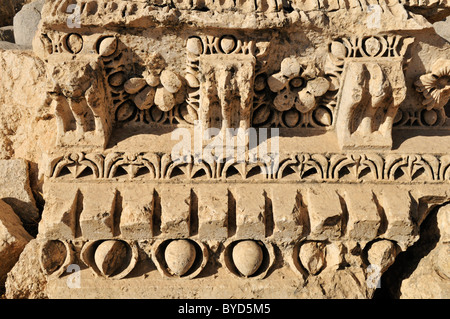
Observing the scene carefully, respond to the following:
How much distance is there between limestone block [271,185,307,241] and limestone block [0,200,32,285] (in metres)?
1.41

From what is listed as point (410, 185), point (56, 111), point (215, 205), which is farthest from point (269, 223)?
point (56, 111)

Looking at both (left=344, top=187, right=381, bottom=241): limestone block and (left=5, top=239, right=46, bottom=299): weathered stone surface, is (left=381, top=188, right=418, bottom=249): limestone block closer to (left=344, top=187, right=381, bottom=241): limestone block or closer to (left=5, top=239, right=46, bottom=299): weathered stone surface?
(left=344, top=187, right=381, bottom=241): limestone block

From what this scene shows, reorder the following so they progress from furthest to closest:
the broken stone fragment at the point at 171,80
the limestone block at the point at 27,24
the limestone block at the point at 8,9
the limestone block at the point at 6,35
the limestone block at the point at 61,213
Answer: the limestone block at the point at 8,9, the limestone block at the point at 6,35, the limestone block at the point at 27,24, the broken stone fragment at the point at 171,80, the limestone block at the point at 61,213

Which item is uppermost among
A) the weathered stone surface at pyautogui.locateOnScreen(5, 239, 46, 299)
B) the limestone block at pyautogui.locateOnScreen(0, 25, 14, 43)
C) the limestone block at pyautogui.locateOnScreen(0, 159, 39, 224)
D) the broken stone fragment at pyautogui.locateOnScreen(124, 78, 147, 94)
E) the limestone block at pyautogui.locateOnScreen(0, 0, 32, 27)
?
the limestone block at pyautogui.locateOnScreen(0, 0, 32, 27)

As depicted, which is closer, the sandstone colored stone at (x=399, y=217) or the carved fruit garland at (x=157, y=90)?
the sandstone colored stone at (x=399, y=217)

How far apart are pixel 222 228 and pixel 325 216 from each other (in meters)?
0.52

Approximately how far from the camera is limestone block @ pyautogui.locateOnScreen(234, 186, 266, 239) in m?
1.87

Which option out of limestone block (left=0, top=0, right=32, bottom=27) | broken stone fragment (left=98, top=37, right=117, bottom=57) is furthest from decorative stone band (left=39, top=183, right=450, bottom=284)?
limestone block (left=0, top=0, right=32, bottom=27)

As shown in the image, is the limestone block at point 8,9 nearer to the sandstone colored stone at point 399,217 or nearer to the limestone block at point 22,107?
the limestone block at point 22,107

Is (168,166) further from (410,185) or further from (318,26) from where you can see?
(410,185)

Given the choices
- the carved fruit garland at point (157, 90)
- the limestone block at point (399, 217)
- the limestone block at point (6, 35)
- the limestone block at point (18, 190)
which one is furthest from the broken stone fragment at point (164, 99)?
the limestone block at point (6, 35)

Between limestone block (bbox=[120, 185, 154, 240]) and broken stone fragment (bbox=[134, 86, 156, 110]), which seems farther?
broken stone fragment (bbox=[134, 86, 156, 110])

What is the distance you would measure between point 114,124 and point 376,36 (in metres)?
1.56

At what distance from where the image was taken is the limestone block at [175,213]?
1867 mm
